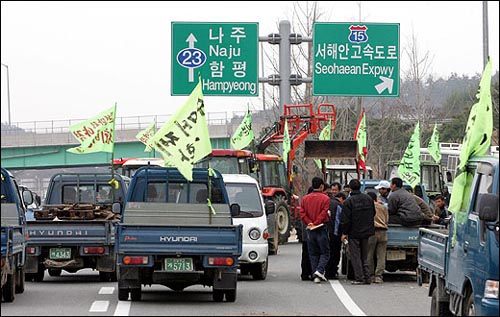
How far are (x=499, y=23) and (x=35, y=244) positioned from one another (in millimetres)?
10753

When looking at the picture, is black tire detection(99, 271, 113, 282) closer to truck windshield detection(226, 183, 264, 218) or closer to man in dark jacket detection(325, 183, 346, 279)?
truck windshield detection(226, 183, 264, 218)

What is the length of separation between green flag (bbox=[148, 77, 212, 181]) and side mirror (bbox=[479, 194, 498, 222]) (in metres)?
6.41

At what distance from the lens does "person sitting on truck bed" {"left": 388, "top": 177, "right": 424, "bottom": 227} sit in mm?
20125

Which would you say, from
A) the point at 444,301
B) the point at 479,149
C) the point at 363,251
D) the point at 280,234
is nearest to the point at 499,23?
the point at 479,149

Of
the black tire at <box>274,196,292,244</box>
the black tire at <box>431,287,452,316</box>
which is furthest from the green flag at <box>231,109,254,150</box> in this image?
the black tire at <box>431,287,452,316</box>

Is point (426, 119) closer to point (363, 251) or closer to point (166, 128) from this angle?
point (363, 251)

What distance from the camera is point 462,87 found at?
82.3 meters

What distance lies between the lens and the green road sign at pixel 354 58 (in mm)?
30125

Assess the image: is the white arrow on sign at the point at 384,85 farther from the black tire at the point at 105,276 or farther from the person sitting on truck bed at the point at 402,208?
the black tire at the point at 105,276

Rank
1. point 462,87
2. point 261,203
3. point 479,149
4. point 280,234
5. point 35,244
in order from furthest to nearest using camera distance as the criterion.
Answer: point 462,87, point 280,234, point 261,203, point 35,244, point 479,149

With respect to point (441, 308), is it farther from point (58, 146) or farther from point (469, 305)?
point (58, 146)

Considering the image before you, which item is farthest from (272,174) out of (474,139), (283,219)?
(474,139)

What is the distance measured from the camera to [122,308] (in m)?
14.8

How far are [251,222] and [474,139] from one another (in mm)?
8724
